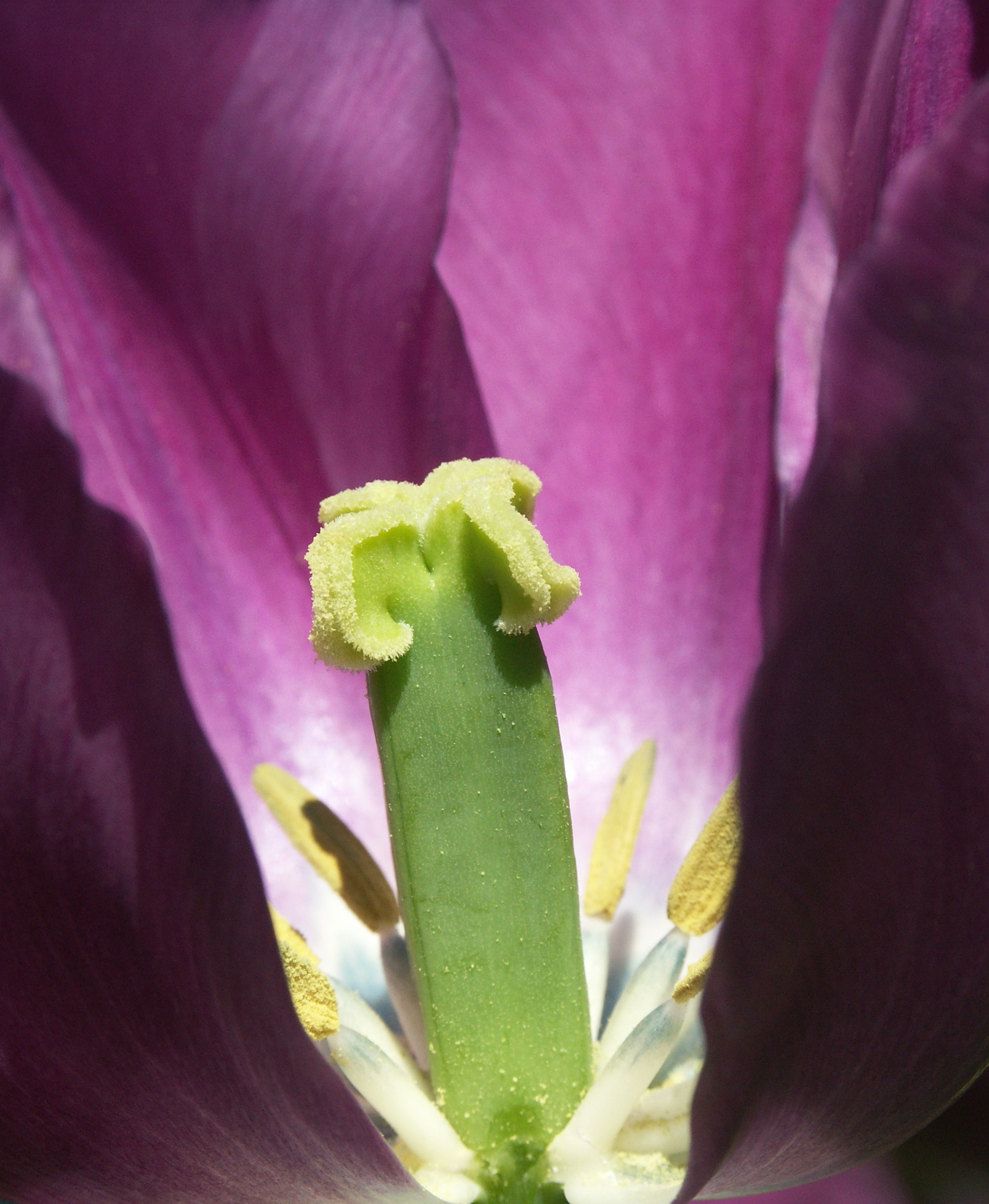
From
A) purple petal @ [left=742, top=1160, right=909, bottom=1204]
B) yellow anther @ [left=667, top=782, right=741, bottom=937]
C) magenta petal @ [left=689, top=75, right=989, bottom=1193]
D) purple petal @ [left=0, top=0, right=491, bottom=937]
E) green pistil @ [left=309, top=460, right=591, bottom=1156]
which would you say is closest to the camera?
magenta petal @ [left=689, top=75, right=989, bottom=1193]

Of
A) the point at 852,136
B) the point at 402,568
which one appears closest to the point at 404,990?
the point at 402,568

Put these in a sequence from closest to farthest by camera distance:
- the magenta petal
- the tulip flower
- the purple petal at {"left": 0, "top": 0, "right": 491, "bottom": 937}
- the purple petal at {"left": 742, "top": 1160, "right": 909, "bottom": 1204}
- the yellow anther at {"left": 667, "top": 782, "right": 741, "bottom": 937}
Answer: the magenta petal → the tulip flower → the yellow anther at {"left": 667, "top": 782, "right": 741, "bottom": 937} → the purple petal at {"left": 0, "top": 0, "right": 491, "bottom": 937} → the purple petal at {"left": 742, "top": 1160, "right": 909, "bottom": 1204}

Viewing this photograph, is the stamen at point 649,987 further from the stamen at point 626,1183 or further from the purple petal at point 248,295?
the purple petal at point 248,295

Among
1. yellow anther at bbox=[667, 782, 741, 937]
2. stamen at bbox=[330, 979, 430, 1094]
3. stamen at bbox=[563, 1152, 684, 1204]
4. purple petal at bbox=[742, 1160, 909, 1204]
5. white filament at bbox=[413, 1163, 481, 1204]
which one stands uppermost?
yellow anther at bbox=[667, 782, 741, 937]

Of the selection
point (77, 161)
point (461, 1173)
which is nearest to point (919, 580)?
point (461, 1173)

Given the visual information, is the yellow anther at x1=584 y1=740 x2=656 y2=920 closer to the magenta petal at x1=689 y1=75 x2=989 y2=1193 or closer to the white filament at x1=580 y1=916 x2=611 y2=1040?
the white filament at x1=580 y1=916 x2=611 y2=1040

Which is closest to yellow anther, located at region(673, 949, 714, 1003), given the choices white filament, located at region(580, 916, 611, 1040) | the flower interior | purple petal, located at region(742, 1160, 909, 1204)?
the flower interior

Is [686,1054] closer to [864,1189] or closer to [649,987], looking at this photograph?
[649,987]

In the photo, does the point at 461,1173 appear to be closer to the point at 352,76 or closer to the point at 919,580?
the point at 919,580

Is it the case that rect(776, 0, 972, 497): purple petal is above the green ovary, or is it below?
above
